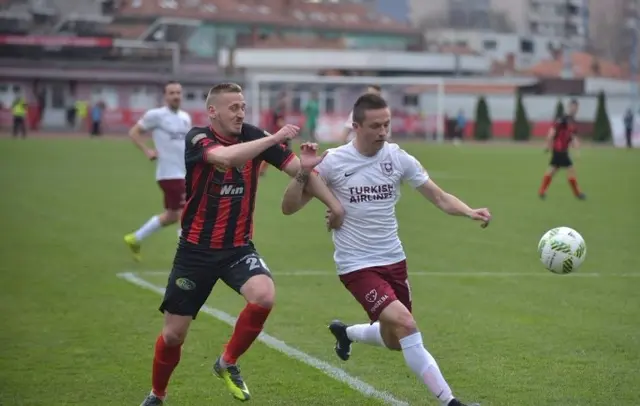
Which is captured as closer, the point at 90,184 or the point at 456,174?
the point at 90,184

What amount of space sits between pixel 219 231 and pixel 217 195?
0.75 feet

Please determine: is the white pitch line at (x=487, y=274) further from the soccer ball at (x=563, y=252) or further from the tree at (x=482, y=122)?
the tree at (x=482, y=122)

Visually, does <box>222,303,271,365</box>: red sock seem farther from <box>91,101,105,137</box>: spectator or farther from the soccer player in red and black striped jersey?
<box>91,101,105,137</box>: spectator

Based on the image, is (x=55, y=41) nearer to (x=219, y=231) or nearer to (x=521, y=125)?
(x=521, y=125)

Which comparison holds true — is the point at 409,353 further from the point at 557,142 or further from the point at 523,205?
the point at 557,142

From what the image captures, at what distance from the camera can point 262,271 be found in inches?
288

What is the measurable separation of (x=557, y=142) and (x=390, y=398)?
18.3m

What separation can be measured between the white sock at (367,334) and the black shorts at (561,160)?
57.0 feet

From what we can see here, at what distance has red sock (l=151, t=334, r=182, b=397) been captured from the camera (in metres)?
7.25

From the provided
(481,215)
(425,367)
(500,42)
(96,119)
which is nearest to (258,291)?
(425,367)

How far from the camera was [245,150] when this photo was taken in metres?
6.86

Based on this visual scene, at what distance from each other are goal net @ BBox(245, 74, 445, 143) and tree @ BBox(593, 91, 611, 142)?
339 inches

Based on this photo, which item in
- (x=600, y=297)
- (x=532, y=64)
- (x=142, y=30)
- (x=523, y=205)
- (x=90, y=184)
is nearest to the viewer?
(x=600, y=297)

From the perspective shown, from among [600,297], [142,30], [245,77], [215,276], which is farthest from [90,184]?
[142,30]
